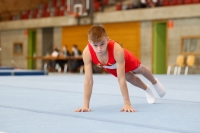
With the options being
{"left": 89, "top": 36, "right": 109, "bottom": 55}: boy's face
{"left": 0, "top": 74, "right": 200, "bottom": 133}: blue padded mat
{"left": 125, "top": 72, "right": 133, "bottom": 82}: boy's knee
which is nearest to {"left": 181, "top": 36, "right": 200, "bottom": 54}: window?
{"left": 0, "top": 74, "right": 200, "bottom": 133}: blue padded mat

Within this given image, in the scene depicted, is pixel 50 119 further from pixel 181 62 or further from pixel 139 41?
pixel 139 41

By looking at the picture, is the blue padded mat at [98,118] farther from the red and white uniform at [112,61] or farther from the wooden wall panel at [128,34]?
the wooden wall panel at [128,34]

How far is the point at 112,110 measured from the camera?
4777 mm

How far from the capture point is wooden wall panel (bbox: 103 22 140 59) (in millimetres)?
20969

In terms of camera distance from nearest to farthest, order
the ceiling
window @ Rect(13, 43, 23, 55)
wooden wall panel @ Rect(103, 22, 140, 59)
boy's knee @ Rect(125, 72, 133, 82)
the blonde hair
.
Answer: the blonde hair
boy's knee @ Rect(125, 72, 133, 82)
wooden wall panel @ Rect(103, 22, 140, 59)
window @ Rect(13, 43, 23, 55)
the ceiling

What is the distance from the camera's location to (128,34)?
2136 centimetres

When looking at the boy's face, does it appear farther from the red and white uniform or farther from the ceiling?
the ceiling

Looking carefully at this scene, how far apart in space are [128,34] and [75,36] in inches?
153

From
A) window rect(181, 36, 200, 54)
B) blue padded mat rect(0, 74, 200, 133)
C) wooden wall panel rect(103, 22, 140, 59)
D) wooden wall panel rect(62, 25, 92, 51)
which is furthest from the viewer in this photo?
wooden wall panel rect(62, 25, 92, 51)

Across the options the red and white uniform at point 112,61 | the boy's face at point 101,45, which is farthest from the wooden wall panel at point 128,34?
the boy's face at point 101,45

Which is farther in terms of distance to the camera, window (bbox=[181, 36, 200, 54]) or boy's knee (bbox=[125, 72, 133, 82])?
window (bbox=[181, 36, 200, 54])

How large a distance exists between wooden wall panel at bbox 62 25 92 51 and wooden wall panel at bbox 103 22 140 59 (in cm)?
168

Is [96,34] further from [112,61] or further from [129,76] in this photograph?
[129,76]

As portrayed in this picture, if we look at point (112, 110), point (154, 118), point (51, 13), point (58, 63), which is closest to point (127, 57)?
point (112, 110)
